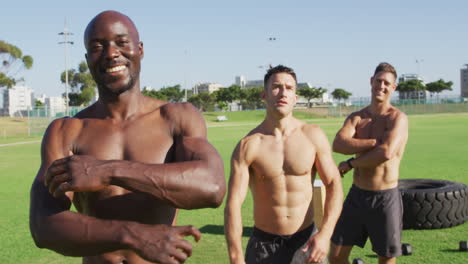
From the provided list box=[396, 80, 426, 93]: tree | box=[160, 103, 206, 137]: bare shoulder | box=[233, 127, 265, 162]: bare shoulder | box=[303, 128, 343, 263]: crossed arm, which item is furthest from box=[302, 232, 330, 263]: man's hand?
box=[396, 80, 426, 93]: tree

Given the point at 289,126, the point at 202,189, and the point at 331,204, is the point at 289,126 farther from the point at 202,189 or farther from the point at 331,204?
the point at 202,189

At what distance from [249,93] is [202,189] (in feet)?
332

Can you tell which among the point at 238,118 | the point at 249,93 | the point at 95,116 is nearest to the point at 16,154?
the point at 95,116

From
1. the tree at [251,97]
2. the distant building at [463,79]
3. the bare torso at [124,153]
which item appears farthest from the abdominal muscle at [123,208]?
the distant building at [463,79]

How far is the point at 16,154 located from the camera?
861 inches

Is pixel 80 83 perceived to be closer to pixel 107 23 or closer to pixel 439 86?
pixel 439 86

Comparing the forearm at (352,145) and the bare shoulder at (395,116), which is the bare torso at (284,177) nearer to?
the forearm at (352,145)

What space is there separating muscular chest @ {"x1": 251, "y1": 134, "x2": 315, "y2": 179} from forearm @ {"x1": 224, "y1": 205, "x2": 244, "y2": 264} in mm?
426

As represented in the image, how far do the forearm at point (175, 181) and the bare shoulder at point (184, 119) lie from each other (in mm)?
299

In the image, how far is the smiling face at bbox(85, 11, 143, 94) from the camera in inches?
88.1

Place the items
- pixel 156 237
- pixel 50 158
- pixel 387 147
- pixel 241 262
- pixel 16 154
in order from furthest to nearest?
pixel 16 154 < pixel 387 147 < pixel 241 262 < pixel 50 158 < pixel 156 237

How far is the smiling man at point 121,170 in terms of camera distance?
1875mm

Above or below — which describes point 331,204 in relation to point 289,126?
below

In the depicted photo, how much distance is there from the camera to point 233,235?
12.0ft
